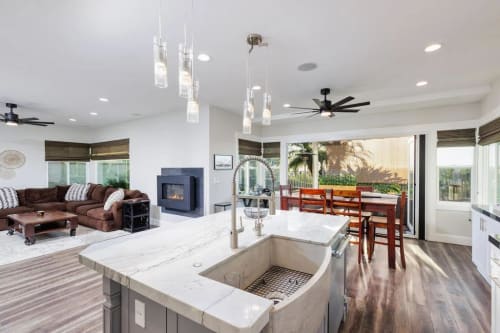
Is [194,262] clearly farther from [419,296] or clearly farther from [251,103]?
[419,296]

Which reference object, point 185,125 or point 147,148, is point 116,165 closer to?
point 147,148

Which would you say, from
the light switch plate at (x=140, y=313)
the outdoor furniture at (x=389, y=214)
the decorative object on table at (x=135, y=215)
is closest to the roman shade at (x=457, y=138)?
the outdoor furniture at (x=389, y=214)

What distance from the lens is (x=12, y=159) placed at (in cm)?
594

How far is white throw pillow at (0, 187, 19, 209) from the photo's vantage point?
17.3 ft

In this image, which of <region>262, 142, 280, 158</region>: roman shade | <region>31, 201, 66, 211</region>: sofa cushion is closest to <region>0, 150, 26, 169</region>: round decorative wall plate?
<region>31, 201, 66, 211</region>: sofa cushion

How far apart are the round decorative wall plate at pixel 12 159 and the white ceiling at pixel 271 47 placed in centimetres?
275

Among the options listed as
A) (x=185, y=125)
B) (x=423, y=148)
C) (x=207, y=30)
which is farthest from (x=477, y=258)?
(x=185, y=125)

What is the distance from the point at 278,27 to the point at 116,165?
670 centimetres

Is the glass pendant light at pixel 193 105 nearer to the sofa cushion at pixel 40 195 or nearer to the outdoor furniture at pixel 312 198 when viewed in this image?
the outdoor furniture at pixel 312 198

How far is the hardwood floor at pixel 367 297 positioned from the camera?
206 centimetres

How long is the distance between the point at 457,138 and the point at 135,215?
258 inches

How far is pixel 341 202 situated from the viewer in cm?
349

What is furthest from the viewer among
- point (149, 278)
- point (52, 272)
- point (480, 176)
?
point (480, 176)

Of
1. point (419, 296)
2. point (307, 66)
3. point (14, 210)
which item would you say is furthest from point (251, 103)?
point (14, 210)
